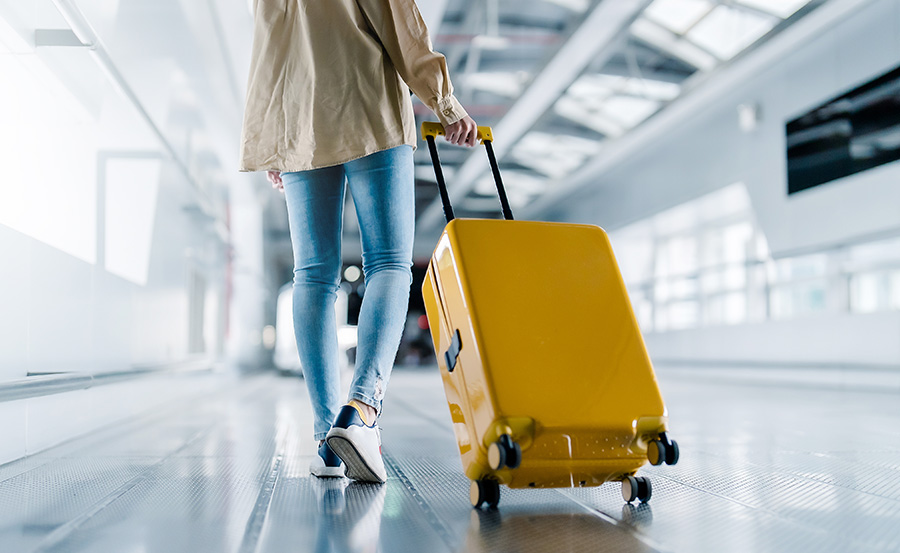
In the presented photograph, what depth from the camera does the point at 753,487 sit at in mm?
1460

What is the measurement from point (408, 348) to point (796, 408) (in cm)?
1502

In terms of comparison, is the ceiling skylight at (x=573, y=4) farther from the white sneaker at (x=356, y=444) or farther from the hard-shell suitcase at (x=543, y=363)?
the white sneaker at (x=356, y=444)

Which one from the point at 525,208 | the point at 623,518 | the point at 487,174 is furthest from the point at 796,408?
the point at 525,208

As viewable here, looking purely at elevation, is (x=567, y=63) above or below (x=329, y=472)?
above

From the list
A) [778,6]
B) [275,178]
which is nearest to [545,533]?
[275,178]

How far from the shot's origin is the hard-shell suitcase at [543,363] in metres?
1.12

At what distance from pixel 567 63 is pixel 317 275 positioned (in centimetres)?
608

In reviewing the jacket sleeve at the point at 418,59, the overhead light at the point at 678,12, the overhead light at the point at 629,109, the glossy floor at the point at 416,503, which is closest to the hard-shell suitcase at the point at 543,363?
the glossy floor at the point at 416,503

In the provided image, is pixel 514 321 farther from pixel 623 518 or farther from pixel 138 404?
pixel 138 404

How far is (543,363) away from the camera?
1.17 m

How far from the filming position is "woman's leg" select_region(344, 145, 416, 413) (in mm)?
1457

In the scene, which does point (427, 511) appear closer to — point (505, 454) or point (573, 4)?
point (505, 454)

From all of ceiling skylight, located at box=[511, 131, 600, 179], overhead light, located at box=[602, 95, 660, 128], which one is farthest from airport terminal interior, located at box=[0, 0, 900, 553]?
ceiling skylight, located at box=[511, 131, 600, 179]

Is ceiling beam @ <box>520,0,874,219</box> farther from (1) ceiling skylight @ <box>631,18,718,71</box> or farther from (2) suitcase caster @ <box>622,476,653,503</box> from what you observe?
(2) suitcase caster @ <box>622,476,653,503</box>
